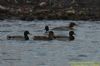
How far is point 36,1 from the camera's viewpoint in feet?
228

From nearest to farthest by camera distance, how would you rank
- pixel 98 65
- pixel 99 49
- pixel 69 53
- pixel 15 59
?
pixel 98 65 < pixel 15 59 < pixel 69 53 < pixel 99 49

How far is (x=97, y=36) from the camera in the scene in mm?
40312

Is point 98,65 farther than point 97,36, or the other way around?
point 97,36

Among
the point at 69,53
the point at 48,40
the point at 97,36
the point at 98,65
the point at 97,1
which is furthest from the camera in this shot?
the point at 97,1

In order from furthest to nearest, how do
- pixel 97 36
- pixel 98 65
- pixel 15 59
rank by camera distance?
pixel 97 36 < pixel 15 59 < pixel 98 65

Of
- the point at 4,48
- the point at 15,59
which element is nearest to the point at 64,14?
the point at 4,48

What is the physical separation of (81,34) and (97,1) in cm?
2755

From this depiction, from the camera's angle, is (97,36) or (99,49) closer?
(99,49)

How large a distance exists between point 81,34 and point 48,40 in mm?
5710

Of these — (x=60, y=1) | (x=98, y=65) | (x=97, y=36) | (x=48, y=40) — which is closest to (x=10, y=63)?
(x=98, y=65)

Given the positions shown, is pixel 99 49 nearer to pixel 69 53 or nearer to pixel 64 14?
pixel 69 53

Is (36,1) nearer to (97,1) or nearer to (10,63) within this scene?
(97,1)

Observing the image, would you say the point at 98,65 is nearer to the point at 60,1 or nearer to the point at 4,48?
the point at 4,48

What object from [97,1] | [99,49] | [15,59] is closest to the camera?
[15,59]
